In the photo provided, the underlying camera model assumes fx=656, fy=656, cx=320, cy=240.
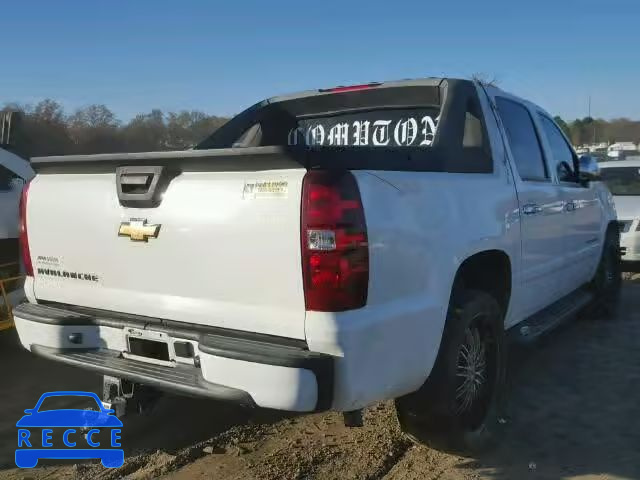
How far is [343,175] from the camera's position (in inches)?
102

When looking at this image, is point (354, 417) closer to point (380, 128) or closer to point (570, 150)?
point (380, 128)

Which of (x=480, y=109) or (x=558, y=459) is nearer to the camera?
(x=558, y=459)

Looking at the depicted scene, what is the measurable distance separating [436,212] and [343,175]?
2.09ft

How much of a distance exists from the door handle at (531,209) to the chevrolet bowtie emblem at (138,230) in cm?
226

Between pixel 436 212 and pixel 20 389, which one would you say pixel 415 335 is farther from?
pixel 20 389

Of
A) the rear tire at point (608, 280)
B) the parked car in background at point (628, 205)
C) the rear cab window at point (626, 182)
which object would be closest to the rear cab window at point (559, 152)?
the rear tire at point (608, 280)

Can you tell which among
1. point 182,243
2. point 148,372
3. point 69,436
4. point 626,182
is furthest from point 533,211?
point 626,182

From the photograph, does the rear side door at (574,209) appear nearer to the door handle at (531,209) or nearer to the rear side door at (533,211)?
the rear side door at (533,211)

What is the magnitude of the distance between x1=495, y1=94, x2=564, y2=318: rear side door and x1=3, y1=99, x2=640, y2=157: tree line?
3.65 meters

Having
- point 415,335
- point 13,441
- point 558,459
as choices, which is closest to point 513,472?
point 558,459

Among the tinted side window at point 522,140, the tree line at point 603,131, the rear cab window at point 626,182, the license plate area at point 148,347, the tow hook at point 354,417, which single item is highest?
the tree line at point 603,131

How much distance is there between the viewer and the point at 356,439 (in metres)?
3.76

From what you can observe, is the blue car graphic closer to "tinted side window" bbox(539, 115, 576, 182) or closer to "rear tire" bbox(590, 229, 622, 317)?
"tinted side window" bbox(539, 115, 576, 182)

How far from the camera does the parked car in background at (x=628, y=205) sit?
28.7ft
